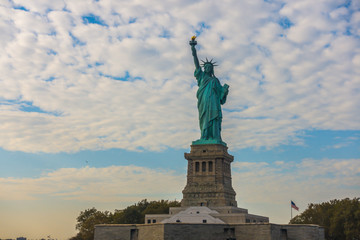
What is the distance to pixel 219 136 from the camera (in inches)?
2117

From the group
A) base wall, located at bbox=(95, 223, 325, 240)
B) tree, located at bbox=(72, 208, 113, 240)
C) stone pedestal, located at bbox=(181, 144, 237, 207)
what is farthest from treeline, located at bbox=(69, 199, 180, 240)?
base wall, located at bbox=(95, 223, 325, 240)

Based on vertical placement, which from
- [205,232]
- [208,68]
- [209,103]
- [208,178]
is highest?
[208,68]

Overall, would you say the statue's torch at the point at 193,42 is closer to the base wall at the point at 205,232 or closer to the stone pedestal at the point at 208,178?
the stone pedestal at the point at 208,178

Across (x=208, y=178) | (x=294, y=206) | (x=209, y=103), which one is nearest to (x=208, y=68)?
(x=209, y=103)

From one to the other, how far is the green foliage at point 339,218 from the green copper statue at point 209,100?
1909 cm

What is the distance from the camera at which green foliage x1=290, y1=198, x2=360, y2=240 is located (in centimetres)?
5588

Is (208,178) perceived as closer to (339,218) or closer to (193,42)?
(193,42)

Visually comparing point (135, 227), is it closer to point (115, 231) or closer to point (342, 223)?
point (115, 231)

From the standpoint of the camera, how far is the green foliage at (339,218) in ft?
183

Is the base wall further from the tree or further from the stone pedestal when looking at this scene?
the tree

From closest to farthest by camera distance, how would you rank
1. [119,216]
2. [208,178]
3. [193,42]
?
1. [208,178]
2. [193,42]
3. [119,216]

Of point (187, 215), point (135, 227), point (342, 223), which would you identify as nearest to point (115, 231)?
point (135, 227)

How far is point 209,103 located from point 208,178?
365 inches

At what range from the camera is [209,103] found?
2122 inches
